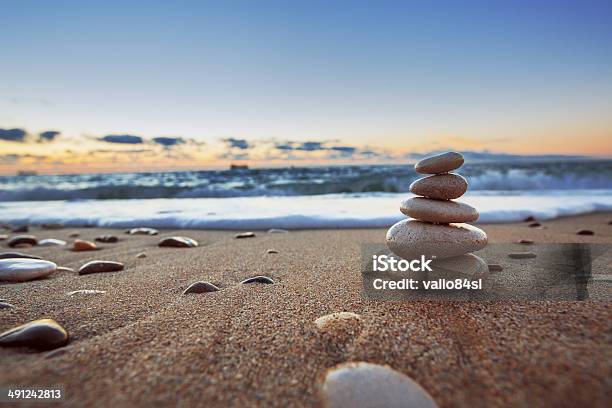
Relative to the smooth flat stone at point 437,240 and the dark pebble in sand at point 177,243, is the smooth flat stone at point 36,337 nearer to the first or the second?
the smooth flat stone at point 437,240

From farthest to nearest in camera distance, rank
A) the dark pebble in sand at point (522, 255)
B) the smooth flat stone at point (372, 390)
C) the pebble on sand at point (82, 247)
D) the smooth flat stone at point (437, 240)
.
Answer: the pebble on sand at point (82, 247)
the dark pebble in sand at point (522, 255)
the smooth flat stone at point (437, 240)
the smooth flat stone at point (372, 390)

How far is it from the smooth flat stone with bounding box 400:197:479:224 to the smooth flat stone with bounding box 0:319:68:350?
6.12 feet

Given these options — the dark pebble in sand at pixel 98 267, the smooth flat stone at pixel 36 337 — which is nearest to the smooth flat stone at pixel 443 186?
the smooth flat stone at pixel 36 337

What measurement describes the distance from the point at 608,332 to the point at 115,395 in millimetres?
1707

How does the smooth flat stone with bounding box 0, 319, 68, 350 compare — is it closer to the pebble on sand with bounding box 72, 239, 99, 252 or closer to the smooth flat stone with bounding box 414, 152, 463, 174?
the smooth flat stone with bounding box 414, 152, 463, 174

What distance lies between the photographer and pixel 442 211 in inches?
81.2

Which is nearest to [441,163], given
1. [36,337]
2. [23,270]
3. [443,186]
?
[443,186]

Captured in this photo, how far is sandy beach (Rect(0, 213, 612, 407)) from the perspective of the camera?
106 centimetres

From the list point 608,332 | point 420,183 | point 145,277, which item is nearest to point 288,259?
point 145,277

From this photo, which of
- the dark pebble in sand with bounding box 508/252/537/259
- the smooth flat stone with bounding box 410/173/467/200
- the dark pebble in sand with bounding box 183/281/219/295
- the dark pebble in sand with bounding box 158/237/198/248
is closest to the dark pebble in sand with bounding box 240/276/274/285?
the dark pebble in sand with bounding box 183/281/219/295

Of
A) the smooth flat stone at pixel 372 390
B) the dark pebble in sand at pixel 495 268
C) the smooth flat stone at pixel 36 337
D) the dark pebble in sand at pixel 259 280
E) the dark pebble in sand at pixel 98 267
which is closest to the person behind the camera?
the smooth flat stone at pixel 372 390

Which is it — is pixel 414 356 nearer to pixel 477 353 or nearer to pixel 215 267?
pixel 477 353

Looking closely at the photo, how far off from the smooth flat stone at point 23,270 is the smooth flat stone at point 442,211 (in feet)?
8.46

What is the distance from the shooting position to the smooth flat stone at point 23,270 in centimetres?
237
